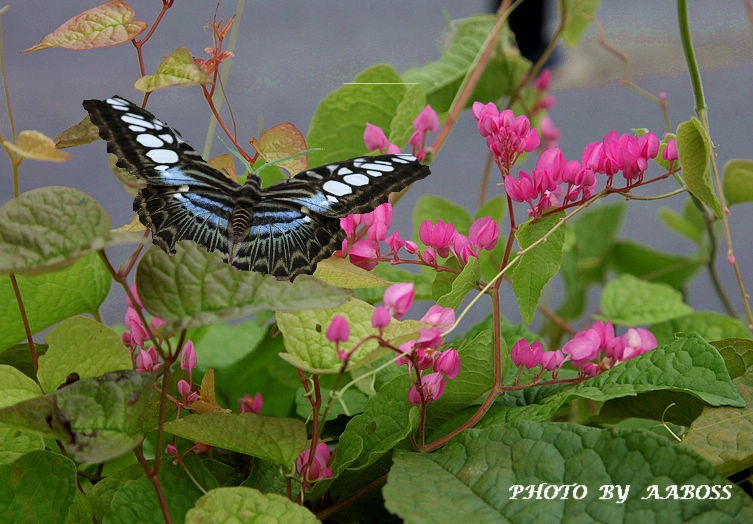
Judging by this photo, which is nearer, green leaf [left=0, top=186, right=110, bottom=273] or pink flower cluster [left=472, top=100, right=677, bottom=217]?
green leaf [left=0, top=186, right=110, bottom=273]

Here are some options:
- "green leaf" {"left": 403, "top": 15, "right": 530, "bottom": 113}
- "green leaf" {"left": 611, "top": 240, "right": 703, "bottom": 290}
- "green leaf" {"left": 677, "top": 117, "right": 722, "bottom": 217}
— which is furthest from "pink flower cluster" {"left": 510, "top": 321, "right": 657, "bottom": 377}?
"green leaf" {"left": 611, "top": 240, "right": 703, "bottom": 290}

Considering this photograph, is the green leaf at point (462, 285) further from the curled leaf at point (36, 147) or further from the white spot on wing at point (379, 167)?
the curled leaf at point (36, 147)

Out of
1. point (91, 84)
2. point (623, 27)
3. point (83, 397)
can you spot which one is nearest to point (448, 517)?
point (83, 397)

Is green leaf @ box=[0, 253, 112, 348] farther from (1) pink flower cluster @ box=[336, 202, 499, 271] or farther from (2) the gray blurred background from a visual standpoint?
(2) the gray blurred background

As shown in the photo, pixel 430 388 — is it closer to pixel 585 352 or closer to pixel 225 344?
pixel 585 352

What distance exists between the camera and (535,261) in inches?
19.1

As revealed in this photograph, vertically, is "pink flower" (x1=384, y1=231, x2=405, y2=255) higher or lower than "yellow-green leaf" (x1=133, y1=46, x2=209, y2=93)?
lower

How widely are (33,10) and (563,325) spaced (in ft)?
5.27

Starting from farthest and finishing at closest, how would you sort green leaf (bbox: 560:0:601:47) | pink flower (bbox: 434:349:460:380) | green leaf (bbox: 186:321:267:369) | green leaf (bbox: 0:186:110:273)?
green leaf (bbox: 560:0:601:47) < green leaf (bbox: 186:321:267:369) < pink flower (bbox: 434:349:460:380) < green leaf (bbox: 0:186:110:273)

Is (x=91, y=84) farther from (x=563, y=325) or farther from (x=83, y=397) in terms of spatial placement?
(x=83, y=397)

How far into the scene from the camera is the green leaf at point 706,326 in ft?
2.45

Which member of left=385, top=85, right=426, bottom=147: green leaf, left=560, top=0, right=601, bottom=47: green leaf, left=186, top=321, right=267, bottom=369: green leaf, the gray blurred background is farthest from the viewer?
the gray blurred background

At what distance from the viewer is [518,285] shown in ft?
1.62

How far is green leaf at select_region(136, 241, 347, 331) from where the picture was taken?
33 centimetres
